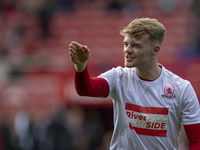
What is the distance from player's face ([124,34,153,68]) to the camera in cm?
478

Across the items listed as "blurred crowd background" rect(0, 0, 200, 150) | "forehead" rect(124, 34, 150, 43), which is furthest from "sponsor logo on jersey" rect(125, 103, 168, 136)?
"blurred crowd background" rect(0, 0, 200, 150)

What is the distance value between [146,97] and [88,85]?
2.11 ft

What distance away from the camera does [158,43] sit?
491 centimetres

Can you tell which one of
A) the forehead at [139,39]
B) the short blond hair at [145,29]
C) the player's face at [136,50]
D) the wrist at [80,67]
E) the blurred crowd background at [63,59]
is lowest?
the blurred crowd background at [63,59]

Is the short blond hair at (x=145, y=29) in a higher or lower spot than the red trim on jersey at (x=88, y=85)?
higher

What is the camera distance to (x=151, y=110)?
4.92 m

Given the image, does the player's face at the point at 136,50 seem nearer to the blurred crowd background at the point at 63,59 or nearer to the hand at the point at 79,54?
the hand at the point at 79,54

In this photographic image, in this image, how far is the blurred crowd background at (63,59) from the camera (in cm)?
1245

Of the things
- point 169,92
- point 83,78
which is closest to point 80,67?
point 83,78

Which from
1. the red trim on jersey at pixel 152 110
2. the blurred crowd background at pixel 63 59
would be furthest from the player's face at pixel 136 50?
the blurred crowd background at pixel 63 59

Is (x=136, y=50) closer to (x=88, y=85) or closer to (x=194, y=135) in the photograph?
(x=88, y=85)

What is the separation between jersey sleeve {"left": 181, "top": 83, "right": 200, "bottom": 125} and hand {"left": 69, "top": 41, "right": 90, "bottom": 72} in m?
1.02

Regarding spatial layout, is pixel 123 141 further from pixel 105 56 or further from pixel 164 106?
pixel 105 56

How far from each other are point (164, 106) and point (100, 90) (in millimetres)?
625
